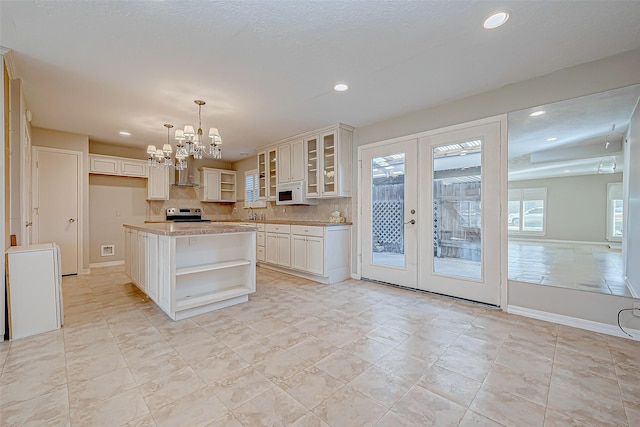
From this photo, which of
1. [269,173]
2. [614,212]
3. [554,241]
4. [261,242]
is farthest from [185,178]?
[614,212]

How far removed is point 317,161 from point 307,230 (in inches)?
49.0

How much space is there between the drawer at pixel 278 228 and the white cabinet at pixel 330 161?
28.0 inches

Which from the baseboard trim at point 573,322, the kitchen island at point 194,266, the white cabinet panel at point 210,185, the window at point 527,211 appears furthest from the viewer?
the white cabinet panel at point 210,185

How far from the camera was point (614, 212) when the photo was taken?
2.66 meters

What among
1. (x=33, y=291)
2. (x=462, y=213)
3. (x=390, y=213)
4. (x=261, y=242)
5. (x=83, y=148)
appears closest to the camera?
(x=33, y=291)

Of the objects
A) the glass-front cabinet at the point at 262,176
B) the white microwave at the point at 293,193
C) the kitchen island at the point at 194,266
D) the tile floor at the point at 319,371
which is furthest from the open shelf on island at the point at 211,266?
the glass-front cabinet at the point at 262,176

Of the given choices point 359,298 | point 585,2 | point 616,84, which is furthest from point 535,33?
point 359,298

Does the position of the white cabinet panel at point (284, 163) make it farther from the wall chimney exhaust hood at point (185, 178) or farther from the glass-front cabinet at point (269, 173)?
the wall chimney exhaust hood at point (185, 178)

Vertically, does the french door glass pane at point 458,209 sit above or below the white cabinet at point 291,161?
below

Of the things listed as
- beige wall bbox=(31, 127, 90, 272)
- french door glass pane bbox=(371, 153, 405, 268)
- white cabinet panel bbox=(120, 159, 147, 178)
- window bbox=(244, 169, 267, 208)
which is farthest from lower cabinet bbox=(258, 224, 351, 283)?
beige wall bbox=(31, 127, 90, 272)

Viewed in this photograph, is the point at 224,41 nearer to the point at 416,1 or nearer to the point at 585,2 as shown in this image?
the point at 416,1

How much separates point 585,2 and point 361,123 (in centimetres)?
280

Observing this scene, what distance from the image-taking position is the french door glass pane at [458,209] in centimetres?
333

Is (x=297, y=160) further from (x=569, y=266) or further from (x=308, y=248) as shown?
(x=569, y=266)
